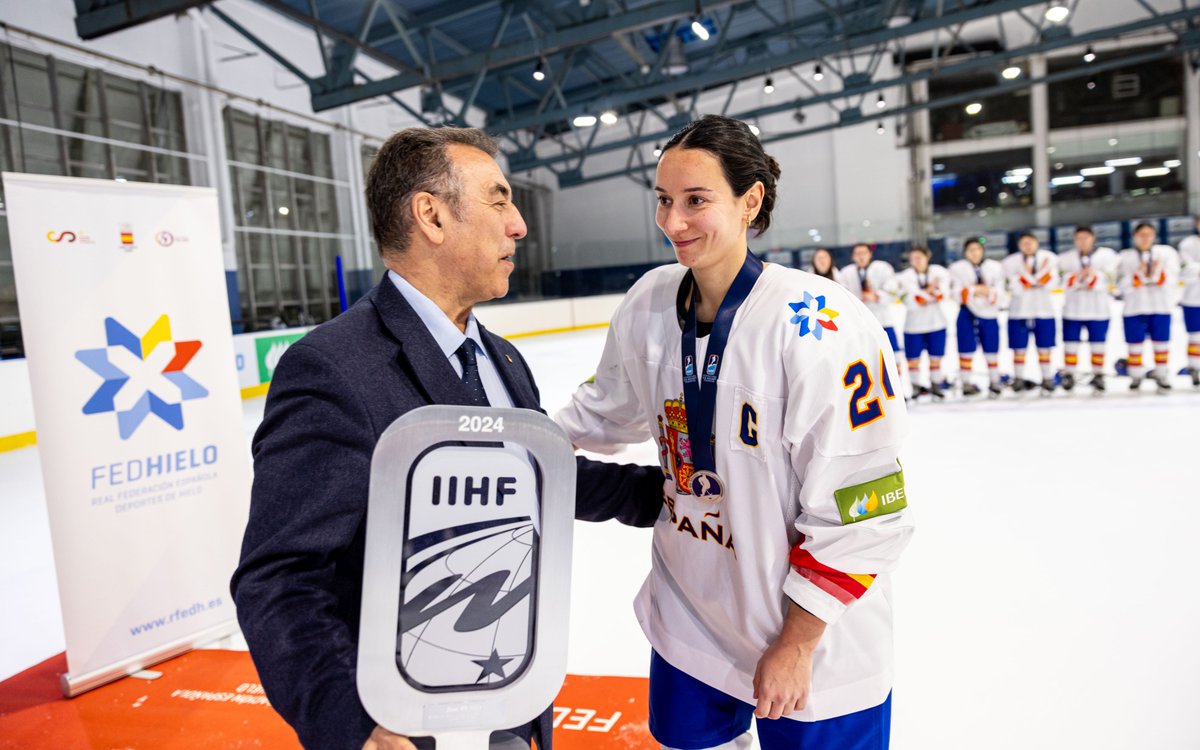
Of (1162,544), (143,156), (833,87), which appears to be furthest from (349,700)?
(833,87)

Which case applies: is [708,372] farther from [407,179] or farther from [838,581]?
[407,179]

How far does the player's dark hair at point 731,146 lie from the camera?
4.14ft

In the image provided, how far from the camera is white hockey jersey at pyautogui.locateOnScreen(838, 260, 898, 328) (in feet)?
25.9

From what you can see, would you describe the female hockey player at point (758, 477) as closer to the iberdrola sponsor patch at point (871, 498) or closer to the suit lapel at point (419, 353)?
the iberdrola sponsor patch at point (871, 498)

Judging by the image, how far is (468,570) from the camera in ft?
2.46

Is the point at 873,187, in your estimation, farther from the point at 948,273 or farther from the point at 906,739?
the point at 906,739

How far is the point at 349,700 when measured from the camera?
81 cm

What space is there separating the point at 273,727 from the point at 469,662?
200cm

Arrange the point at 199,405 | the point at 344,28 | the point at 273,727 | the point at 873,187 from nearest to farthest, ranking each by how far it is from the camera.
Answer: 1. the point at 273,727
2. the point at 199,405
3. the point at 344,28
4. the point at 873,187

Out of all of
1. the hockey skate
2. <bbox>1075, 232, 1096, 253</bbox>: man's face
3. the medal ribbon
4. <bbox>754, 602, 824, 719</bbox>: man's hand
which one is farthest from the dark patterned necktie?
the hockey skate

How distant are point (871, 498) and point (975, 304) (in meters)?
7.34

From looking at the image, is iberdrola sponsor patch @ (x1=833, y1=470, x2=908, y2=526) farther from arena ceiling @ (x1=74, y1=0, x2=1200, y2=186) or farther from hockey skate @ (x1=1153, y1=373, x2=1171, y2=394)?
arena ceiling @ (x1=74, y1=0, x2=1200, y2=186)

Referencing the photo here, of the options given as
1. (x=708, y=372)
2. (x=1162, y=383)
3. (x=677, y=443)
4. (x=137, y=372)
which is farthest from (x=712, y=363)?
(x=1162, y=383)

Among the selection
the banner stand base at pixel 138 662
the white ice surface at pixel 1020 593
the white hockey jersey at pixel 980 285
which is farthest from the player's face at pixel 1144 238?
the banner stand base at pixel 138 662
